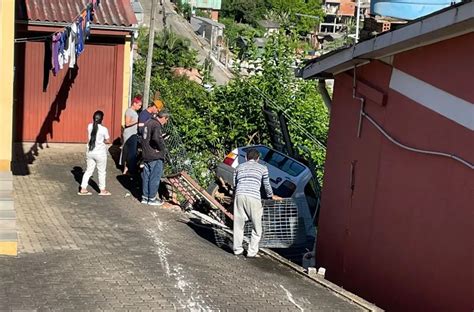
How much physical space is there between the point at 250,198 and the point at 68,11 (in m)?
8.02

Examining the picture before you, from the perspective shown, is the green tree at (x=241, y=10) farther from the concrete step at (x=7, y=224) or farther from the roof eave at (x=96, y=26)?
the concrete step at (x=7, y=224)

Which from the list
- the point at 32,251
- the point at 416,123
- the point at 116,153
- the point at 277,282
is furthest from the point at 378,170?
the point at 116,153

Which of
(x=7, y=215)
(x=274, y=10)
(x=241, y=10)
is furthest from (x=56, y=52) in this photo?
(x=274, y=10)

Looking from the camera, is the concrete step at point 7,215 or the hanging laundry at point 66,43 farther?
the hanging laundry at point 66,43

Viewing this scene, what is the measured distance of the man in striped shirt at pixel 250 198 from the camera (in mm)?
9914

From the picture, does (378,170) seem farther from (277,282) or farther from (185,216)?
(185,216)

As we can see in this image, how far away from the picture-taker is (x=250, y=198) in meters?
9.89

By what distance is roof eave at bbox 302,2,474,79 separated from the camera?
762 centimetres

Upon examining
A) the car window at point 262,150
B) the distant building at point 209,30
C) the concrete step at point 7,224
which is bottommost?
the distant building at point 209,30

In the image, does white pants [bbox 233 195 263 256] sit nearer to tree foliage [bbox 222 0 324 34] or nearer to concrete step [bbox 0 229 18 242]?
concrete step [bbox 0 229 18 242]

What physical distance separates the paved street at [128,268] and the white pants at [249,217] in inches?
8.7

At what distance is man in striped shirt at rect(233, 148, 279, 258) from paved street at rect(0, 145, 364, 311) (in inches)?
13.6

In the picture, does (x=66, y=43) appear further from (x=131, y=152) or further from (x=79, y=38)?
(x=131, y=152)

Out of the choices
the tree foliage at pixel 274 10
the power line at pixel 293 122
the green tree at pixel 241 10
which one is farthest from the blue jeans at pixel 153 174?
the green tree at pixel 241 10
